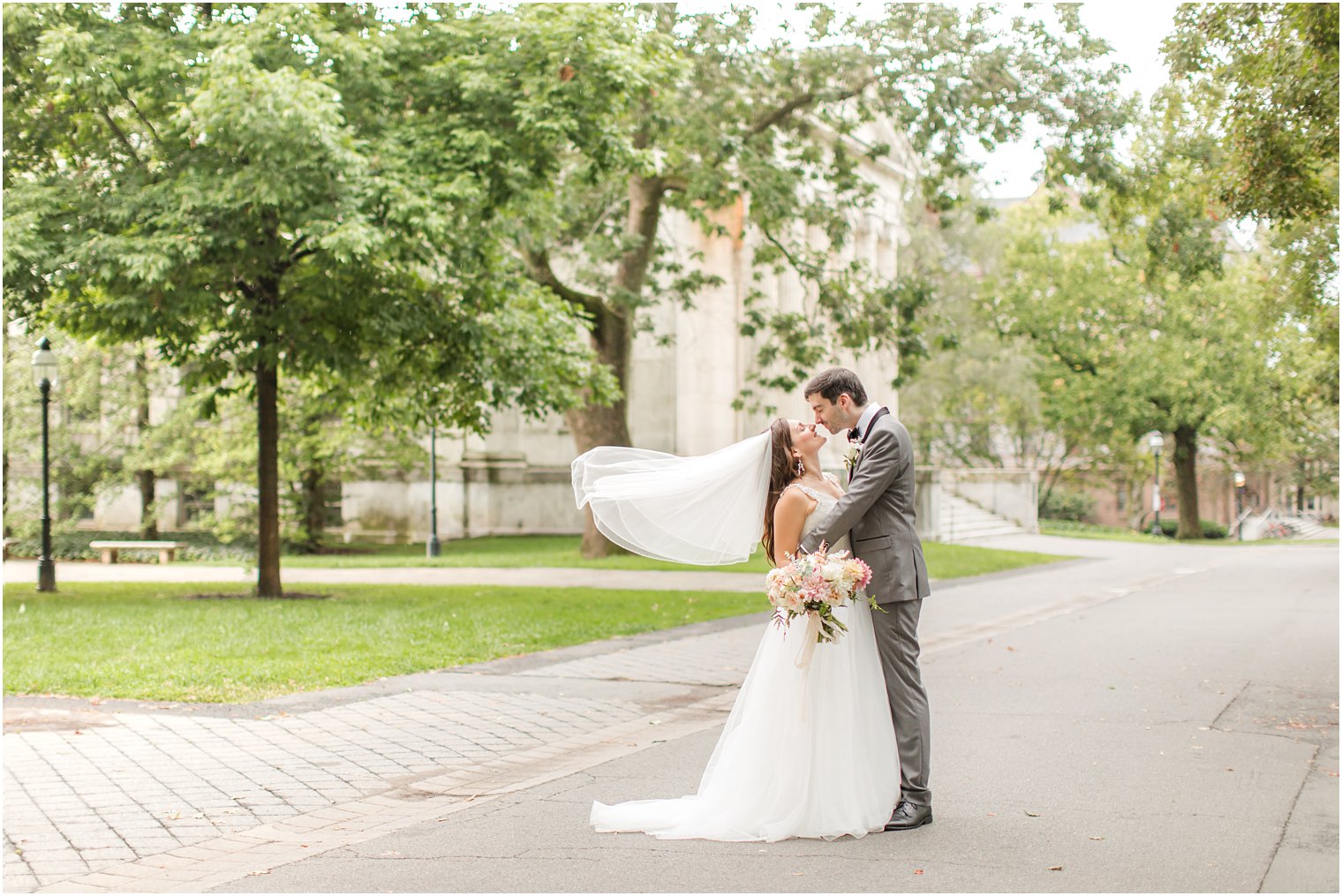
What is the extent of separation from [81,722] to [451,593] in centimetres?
998

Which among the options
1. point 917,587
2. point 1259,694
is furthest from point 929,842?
point 1259,694

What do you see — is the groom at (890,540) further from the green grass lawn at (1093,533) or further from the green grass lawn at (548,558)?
the green grass lawn at (1093,533)

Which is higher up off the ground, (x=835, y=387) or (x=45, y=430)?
(x=45, y=430)

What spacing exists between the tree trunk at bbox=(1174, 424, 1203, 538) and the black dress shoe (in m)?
45.5

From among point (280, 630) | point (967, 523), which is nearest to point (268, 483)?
point (280, 630)

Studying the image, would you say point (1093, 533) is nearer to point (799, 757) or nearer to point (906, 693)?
point (906, 693)

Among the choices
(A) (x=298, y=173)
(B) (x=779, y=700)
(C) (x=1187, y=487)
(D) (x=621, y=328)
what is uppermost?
(A) (x=298, y=173)

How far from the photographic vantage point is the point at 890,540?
6.27 meters

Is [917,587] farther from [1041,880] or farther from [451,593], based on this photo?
[451,593]

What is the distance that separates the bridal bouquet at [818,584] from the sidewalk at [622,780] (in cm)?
104

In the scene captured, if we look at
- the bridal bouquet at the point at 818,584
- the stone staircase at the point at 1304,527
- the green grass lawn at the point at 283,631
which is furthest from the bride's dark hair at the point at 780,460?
the stone staircase at the point at 1304,527

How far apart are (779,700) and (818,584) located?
61 centimetres

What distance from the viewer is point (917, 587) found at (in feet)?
20.7

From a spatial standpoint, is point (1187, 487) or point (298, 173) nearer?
point (298, 173)
